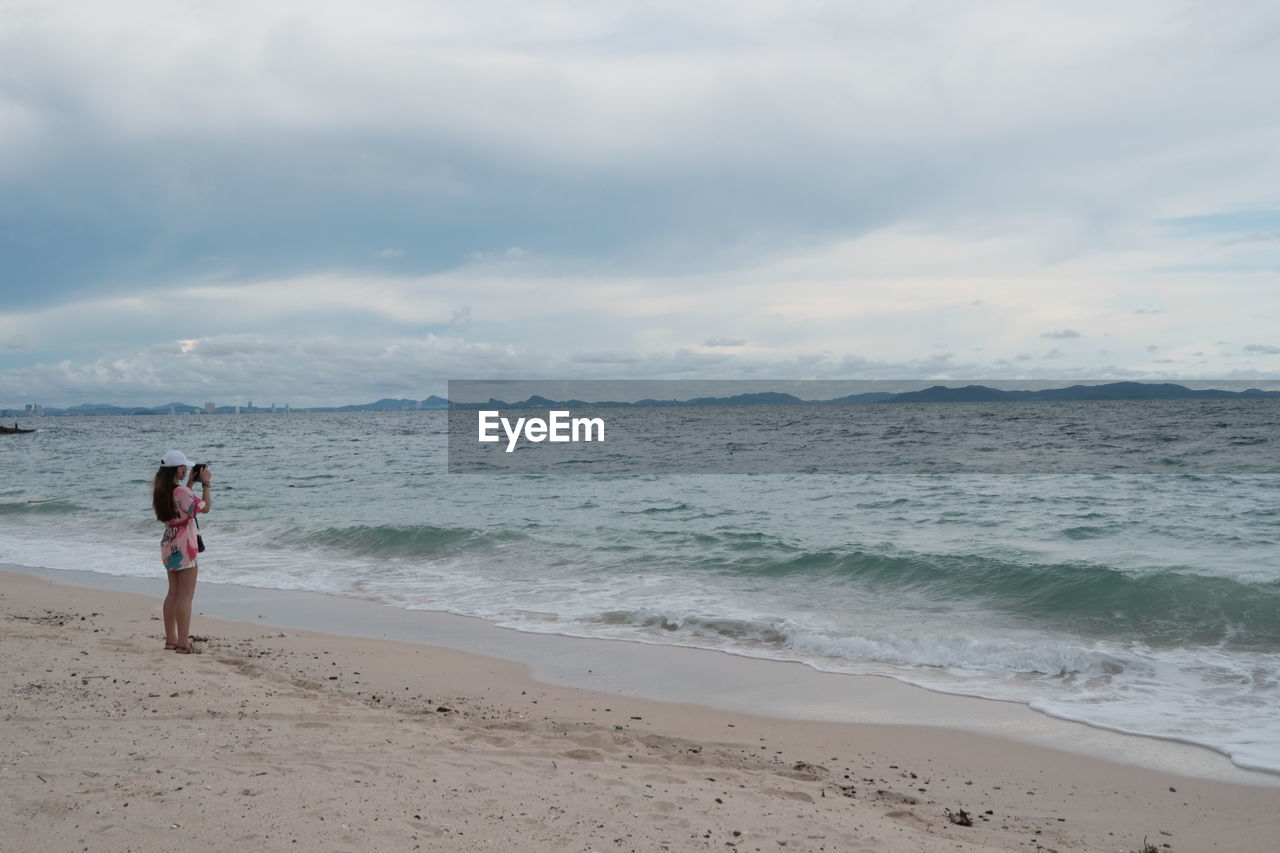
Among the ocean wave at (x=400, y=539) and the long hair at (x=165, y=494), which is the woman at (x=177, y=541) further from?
the ocean wave at (x=400, y=539)

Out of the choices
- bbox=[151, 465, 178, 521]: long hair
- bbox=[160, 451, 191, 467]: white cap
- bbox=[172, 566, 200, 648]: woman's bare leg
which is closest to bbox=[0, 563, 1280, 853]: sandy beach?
bbox=[172, 566, 200, 648]: woman's bare leg

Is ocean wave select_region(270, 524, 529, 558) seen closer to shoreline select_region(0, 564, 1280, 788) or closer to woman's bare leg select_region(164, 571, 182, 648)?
shoreline select_region(0, 564, 1280, 788)

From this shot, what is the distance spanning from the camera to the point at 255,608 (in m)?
10.9

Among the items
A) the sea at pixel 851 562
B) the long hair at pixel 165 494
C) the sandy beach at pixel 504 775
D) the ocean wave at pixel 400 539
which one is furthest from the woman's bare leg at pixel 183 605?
the ocean wave at pixel 400 539

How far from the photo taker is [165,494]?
7.73m

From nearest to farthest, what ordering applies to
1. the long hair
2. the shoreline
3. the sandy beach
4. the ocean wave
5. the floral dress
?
the sandy beach < the shoreline < the long hair < the floral dress < the ocean wave

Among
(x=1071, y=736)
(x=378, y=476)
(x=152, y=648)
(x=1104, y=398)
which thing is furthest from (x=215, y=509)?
(x=1104, y=398)

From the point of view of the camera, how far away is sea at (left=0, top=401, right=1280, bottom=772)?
8047mm

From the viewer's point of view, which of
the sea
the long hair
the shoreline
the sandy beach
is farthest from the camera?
the sea

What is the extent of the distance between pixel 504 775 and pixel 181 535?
489cm

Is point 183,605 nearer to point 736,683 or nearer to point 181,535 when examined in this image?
point 181,535

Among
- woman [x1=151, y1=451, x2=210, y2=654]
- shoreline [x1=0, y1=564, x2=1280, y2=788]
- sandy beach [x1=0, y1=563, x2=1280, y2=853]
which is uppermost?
woman [x1=151, y1=451, x2=210, y2=654]

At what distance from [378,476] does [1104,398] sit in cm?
14108

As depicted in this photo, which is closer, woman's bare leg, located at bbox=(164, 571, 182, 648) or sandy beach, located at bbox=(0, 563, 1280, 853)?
sandy beach, located at bbox=(0, 563, 1280, 853)
